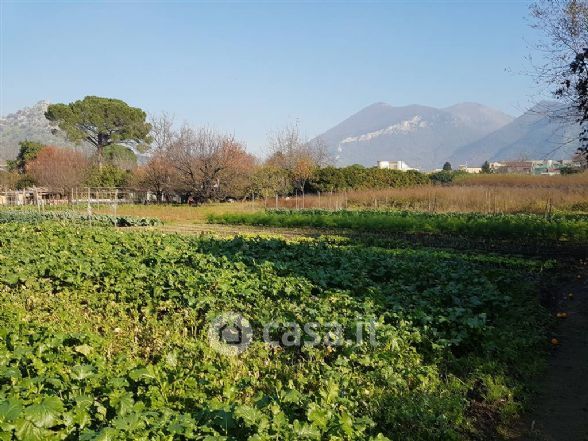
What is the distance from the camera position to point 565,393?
5113mm

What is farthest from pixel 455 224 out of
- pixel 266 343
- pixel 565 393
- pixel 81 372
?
pixel 81 372

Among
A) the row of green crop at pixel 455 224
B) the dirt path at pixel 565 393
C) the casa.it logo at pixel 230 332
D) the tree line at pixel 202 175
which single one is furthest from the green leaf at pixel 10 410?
the tree line at pixel 202 175

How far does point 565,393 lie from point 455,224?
43.9ft

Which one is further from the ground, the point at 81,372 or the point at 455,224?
the point at 455,224

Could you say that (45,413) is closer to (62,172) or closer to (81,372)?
(81,372)

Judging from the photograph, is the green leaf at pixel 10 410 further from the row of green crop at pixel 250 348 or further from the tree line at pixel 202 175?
the tree line at pixel 202 175

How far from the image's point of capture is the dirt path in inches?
172

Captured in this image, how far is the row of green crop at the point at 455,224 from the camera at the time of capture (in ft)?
52.7

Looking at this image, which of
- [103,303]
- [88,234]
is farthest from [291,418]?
[88,234]

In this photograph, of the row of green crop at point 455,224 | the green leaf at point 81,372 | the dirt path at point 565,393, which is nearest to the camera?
the green leaf at point 81,372

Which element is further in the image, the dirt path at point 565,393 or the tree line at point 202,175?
the tree line at point 202,175

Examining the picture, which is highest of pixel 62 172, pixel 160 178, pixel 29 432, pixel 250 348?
pixel 62 172

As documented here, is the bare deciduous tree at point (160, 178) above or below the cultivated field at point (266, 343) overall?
above

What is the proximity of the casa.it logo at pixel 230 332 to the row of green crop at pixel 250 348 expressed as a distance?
0.13m
